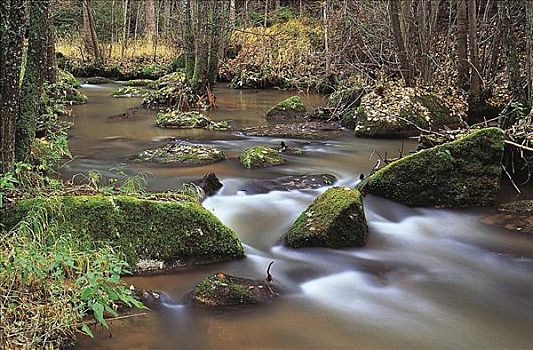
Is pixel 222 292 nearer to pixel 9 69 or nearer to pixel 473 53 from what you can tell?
pixel 9 69

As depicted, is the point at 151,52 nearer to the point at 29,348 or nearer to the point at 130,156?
the point at 130,156

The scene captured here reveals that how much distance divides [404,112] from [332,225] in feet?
24.0

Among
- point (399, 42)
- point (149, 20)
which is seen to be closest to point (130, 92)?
point (399, 42)

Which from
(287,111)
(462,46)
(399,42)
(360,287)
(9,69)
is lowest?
(360,287)

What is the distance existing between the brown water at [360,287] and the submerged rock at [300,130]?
13.0 feet

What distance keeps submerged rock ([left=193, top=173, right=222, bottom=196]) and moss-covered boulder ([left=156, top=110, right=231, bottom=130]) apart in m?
5.89

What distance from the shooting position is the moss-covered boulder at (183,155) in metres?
9.89

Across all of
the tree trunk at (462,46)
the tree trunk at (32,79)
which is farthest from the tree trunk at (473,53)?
the tree trunk at (32,79)

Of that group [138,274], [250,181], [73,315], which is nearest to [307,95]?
[250,181]

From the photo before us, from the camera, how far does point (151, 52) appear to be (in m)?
30.8

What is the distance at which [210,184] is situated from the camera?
815 centimetres

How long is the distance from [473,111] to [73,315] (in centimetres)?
1169

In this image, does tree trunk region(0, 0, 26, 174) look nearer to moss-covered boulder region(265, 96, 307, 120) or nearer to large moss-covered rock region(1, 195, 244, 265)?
large moss-covered rock region(1, 195, 244, 265)

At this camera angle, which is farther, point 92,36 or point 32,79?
point 92,36
